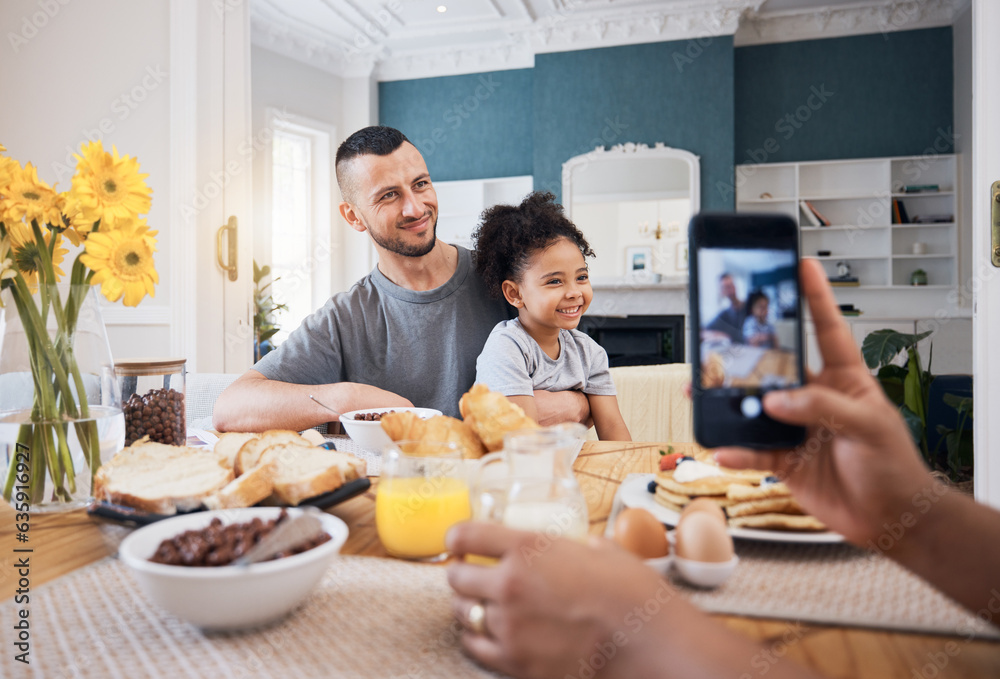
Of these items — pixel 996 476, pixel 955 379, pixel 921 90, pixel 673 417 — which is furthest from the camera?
pixel 921 90

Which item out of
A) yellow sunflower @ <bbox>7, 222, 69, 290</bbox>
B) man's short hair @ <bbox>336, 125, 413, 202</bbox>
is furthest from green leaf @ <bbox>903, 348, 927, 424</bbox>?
yellow sunflower @ <bbox>7, 222, 69, 290</bbox>

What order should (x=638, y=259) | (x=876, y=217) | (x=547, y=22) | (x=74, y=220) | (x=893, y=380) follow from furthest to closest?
(x=638, y=259), (x=547, y=22), (x=876, y=217), (x=893, y=380), (x=74, y=220)

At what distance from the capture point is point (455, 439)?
962 millimetres

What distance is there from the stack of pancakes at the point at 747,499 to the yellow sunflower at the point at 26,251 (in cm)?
84

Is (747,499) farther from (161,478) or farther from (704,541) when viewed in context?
(161,478)

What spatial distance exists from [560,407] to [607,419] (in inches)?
6.7

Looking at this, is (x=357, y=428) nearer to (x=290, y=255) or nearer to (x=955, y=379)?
(x=955, y=379)

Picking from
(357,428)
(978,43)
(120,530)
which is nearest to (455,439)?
(357,428)

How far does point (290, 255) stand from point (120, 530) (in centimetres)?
614

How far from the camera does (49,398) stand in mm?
847

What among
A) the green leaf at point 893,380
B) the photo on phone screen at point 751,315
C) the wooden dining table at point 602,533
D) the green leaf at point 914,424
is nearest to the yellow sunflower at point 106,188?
the wooden dining table at point 602,533

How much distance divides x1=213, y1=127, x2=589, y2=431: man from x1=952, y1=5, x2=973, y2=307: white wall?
222 inches

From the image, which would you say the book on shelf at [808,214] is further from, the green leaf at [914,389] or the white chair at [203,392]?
the white chair at [203,392]

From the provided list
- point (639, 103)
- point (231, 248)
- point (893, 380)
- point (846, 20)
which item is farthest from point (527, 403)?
Answer: point (846, 20)
